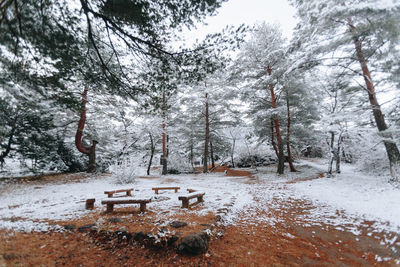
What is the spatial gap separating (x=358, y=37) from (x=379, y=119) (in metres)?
3.17

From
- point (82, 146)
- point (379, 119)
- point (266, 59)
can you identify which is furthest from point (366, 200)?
point (82, 146)

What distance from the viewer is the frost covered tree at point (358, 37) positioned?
416cm

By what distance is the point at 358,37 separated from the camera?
17.6 ft

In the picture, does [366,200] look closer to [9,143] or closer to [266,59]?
[266,59]

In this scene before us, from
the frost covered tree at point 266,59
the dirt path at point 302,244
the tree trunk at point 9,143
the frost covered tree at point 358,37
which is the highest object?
the frost covered tree at point 266,59

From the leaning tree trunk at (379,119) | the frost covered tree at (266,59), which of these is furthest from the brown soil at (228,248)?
the frost covered tree at (266,59)

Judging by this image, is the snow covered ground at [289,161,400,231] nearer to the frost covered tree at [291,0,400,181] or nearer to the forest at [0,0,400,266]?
the forest at [0,0,400,266]

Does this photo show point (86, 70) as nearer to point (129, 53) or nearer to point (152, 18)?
point (129, 53)

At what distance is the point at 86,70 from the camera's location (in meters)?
3.73

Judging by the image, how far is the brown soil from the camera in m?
2.03

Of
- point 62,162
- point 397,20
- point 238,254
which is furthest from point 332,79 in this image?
point 62,162

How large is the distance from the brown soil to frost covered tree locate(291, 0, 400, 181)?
15.6 feet

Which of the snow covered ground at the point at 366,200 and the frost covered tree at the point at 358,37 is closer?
the snow covered ground at the point at 366,200

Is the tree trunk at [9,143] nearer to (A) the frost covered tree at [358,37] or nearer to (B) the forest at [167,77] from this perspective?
(B) the forest at [167,77]
